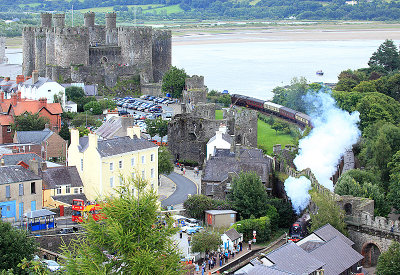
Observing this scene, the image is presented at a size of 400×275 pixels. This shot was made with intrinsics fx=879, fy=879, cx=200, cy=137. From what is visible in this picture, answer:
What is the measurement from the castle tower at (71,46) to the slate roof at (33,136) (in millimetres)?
28113

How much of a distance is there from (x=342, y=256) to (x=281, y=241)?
4359 millimetres

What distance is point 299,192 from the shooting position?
147ft

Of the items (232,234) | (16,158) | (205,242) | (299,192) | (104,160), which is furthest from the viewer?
(299,192)

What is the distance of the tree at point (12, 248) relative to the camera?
3356 cm

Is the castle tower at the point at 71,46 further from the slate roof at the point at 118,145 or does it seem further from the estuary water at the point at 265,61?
the slate roof at the point at 118,145

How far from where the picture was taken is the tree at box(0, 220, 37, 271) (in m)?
33.6

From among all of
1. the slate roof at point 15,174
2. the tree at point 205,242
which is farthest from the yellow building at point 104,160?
the tree at point 205,242

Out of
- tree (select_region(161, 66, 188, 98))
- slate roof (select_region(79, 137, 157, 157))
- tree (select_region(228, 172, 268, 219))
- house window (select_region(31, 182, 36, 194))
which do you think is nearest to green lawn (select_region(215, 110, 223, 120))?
tree (select_region(161, 66, 188, 98))

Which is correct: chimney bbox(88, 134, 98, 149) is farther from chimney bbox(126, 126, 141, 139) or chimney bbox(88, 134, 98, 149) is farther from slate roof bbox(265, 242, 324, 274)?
→ slate roof bbox(265, 242, 324, 274)

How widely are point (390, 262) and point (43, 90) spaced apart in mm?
40713

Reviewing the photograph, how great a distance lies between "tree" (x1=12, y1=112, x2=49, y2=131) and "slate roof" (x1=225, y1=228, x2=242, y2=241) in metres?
20.2

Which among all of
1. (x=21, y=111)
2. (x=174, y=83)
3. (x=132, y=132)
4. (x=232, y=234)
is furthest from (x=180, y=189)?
(x=174, y=83)

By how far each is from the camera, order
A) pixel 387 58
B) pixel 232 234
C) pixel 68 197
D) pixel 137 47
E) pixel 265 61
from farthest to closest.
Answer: pixel 265 61
pixel 387 58
pixel 137 47
pixel 68 197
pixel 232 234

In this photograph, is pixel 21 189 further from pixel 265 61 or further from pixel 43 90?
pixel 265 61
